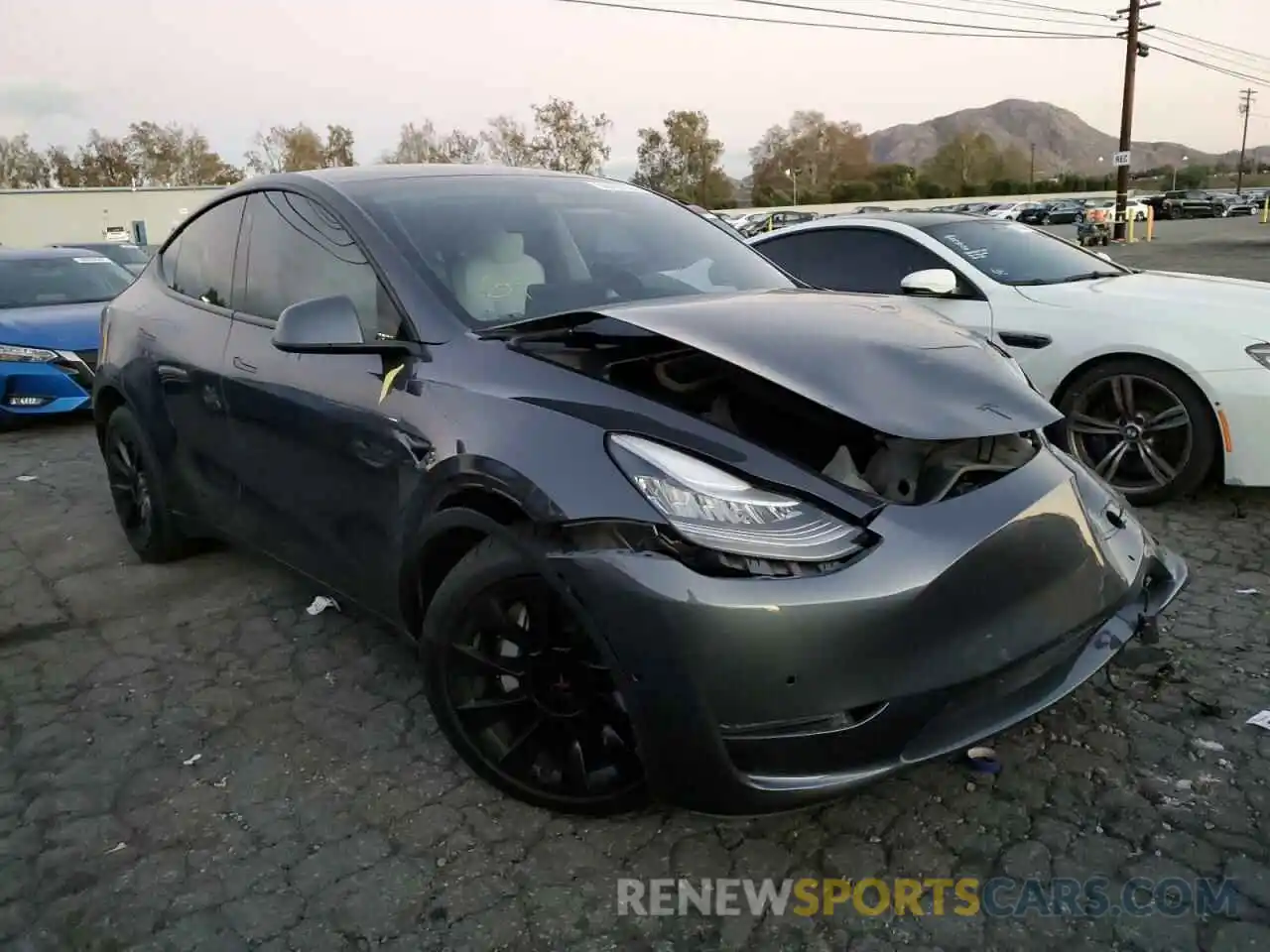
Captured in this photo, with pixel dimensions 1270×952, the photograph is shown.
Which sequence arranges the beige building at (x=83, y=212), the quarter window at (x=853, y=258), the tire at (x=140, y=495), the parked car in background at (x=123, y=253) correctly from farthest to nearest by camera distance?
the beige building at (x=83, y=212) → the parked car in background at (x=123, y=253) → the quarter window at (x=853, y=258) → the tire at (x=140, y=495)

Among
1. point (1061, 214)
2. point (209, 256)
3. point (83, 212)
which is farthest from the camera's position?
point (83, 212)

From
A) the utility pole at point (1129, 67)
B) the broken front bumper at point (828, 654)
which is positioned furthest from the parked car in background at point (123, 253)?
the utility pole at point (1129, 67)

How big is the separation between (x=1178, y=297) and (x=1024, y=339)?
744 millimetres

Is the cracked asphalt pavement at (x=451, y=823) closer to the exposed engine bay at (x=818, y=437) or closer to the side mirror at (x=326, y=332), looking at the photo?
the exposed engine bay at (x=818, y=437)

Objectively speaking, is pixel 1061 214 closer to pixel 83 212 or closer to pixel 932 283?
pixel 83 212

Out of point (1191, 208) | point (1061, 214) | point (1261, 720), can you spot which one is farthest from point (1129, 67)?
point (1261, 720)

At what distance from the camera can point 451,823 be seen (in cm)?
248

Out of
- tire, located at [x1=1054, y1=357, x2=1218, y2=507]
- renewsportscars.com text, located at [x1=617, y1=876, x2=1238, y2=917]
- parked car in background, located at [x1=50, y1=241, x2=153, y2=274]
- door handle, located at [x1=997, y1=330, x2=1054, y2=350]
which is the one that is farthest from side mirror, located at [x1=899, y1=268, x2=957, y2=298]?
parked car in background, located at [x1=50, y1=241, x2=153, y2=274]

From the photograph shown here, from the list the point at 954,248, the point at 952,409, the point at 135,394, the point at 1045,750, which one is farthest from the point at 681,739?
the point at 954,248

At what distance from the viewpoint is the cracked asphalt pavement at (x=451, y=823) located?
210 centimetres

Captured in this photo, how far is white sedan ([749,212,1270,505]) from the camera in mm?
4270

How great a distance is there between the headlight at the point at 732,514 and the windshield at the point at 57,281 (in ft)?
27.1

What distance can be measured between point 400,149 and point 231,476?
85.2m

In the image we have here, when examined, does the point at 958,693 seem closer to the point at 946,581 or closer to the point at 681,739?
the point at 946,581
